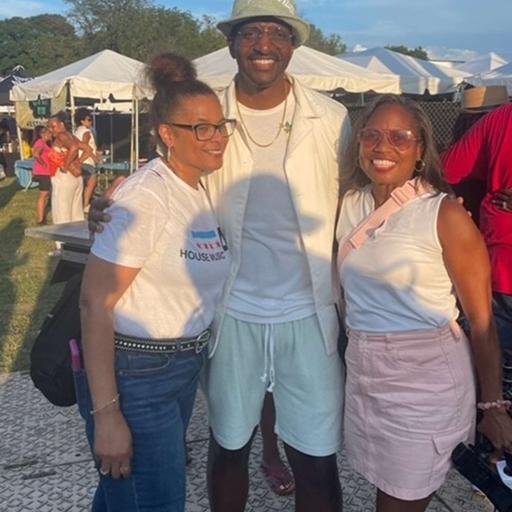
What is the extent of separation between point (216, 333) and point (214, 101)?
2.64 ft

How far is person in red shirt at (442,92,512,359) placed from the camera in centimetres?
240

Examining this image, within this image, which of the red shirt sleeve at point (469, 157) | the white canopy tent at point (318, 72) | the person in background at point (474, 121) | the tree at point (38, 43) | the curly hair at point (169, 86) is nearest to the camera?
the curly hair at point (169, 86)

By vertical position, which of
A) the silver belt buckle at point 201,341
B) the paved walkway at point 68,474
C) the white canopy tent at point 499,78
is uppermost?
the white canopy tent at point 499,78

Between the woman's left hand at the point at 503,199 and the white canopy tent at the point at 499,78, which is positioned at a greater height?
the white canopy tent at the point at 499,78

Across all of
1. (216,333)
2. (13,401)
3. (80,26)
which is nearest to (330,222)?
(216,333)

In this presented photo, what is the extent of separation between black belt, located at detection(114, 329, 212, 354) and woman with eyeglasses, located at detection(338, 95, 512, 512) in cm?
54

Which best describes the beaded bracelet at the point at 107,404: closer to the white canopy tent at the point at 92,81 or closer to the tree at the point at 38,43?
the white canopy tent at the point at 92,81

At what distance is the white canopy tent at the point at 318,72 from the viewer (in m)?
10.7

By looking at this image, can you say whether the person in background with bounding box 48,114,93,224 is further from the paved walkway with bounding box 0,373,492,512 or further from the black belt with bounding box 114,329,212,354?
the black belt with bounding box 114,329,212,354

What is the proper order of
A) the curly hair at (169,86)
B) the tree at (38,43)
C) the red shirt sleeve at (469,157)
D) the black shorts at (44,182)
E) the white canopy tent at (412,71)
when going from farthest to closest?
the tree at (38,43), the white canopy tent at (412,71), the black shorts at (44,182), the red shirt sleeve at (469,157), the curly hair at (169,86)

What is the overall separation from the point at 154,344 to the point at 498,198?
4.32 feet

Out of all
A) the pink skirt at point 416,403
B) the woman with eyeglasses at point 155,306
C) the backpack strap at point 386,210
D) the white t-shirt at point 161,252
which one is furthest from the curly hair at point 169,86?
the pink skirt at point 416,403

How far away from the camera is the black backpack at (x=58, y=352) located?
7.03ft

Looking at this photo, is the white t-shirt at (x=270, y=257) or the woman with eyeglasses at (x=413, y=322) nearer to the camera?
the woman with eyeglasses at (x=413, y=322)
